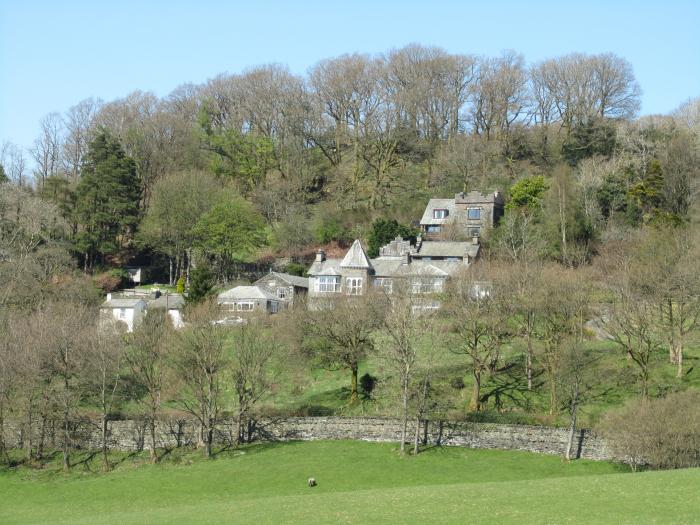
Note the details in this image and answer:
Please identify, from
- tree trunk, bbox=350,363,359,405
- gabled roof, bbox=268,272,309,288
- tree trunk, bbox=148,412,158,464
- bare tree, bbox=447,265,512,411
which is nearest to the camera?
tree trunk, bbox=148,412,158,464

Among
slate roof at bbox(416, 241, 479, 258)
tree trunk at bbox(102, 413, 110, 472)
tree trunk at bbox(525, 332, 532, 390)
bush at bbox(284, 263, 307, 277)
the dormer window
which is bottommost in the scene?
tree trunk at bbox(102, 413, 110, 472)

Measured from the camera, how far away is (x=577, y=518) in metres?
23.4

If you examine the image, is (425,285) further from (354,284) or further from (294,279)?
(294,279)

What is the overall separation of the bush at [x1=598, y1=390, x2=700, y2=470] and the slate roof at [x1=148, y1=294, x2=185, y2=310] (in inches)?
1577

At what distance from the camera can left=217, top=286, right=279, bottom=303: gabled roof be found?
71375mm

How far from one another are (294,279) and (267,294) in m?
4.37

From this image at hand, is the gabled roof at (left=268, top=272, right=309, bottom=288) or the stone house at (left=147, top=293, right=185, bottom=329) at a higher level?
the gabled roof at (left=268, top=272, right=309, bottom=288)

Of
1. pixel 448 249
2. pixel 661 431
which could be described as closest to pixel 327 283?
pixel 448 249

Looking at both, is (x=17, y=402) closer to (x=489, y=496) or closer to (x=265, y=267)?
(x=489, y=496)

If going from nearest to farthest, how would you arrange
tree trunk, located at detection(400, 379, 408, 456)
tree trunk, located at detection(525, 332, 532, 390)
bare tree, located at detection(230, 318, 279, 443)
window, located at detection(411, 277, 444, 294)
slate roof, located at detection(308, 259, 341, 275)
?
tree trunk, located at detection(400, 379, 408, 456), bare tree, located at detection(230, 318, 279, 443), tree trunk, located at detection(525, 332, 532, 390), window, located at detection(411, 277, 444, 294), slate roof, located at detection(308, 259, 341, 275)

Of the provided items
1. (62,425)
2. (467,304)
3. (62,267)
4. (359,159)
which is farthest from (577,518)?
(359,159)

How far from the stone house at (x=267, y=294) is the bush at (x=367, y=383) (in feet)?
49.4

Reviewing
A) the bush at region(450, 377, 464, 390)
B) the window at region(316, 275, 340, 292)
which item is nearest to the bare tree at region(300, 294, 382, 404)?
the bush at region(450, 377, 464, 390)

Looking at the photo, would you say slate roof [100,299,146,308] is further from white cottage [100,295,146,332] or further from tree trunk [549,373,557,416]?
tree trunk [549,373,557,416]
